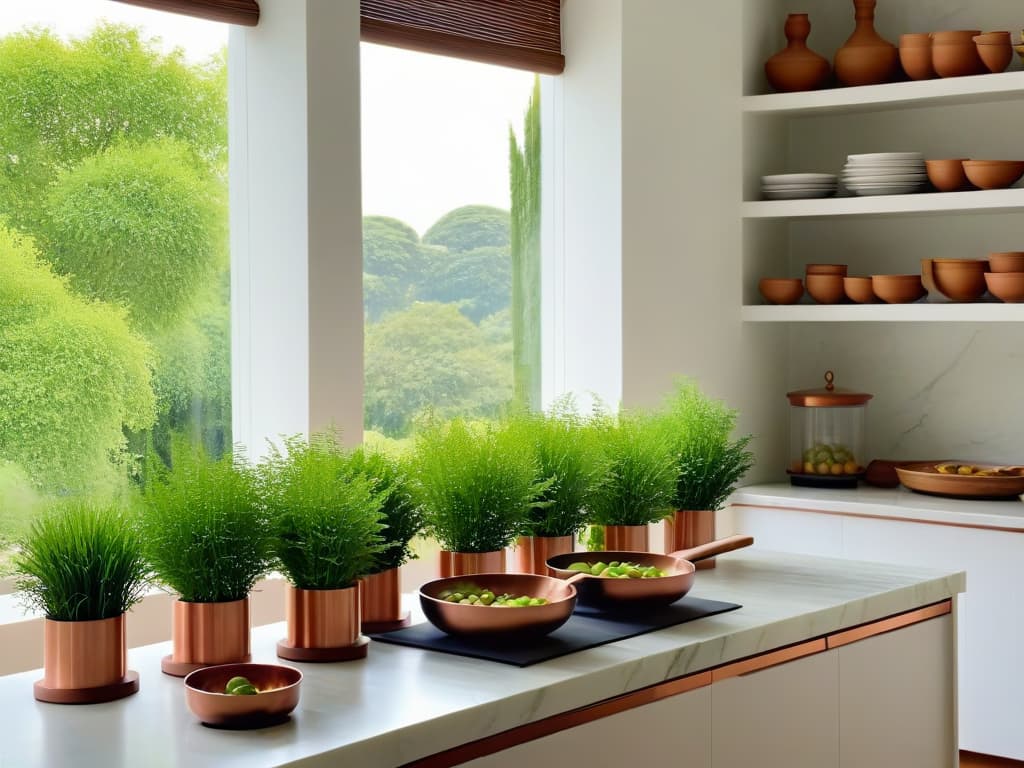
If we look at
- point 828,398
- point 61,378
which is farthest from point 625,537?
point 828,398

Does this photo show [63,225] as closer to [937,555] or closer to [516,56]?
[516,56]

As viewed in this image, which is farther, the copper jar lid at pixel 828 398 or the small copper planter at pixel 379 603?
the copper jar lid at pixel 828 398

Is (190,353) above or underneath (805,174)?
underneath

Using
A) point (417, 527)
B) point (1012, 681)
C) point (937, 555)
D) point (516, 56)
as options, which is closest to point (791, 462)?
point (937, 555)

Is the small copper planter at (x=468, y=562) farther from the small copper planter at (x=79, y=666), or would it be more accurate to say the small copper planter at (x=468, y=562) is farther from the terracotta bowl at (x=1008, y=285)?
the terracotta bowl at (x=1008, y=285)

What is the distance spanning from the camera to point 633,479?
2.70 metres

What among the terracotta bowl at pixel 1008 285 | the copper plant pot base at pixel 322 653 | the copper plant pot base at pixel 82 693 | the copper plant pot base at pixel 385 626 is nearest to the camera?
the copper plant pot base at pixel 82 693

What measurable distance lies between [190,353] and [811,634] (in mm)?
1710

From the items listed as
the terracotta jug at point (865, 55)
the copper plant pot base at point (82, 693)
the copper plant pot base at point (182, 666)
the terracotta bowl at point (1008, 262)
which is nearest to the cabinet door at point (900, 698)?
the copper plant pot base at point (182, 666)

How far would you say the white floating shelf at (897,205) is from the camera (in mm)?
4289

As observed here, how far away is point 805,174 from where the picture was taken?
187 inches

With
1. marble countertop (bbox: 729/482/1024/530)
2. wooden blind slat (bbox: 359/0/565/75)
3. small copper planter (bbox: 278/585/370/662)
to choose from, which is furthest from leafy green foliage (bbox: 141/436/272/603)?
marble countertop (bbox: 729/482/1024/530)

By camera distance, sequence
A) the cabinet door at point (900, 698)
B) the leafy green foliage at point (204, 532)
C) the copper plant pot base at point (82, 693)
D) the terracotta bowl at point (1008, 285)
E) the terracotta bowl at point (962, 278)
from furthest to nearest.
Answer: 1. the terracotta bowl at point (962, 278)
2. the terracotta bowl at point (1008, 285)
3. the cabinet door at point (900, 698)
4. the leafy green foliage at point (204, 532)
5. the copper plant pot base at point (82, 693)

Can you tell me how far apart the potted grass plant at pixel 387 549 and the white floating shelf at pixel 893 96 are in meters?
2.88
